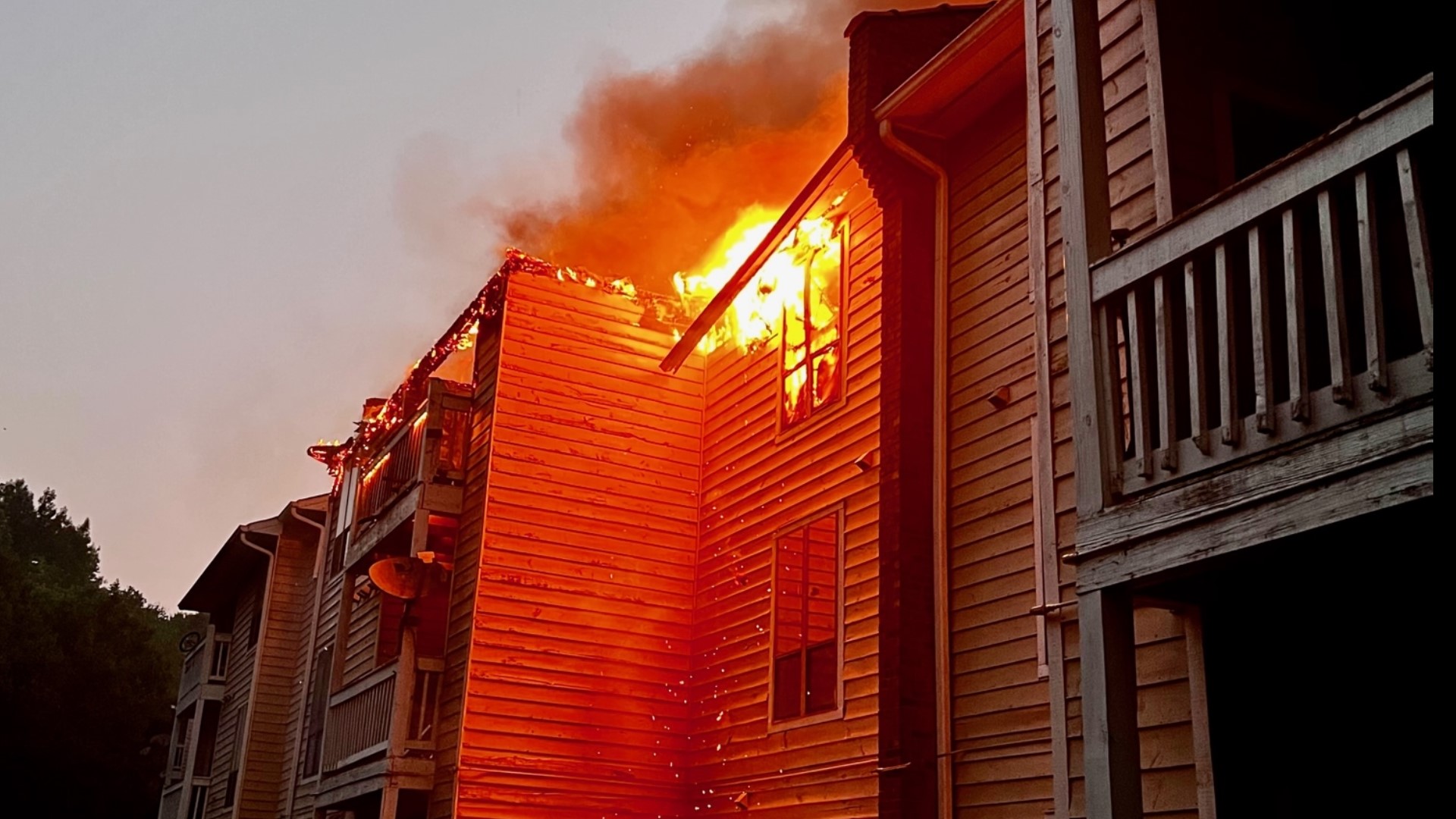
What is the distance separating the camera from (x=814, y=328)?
548 inches

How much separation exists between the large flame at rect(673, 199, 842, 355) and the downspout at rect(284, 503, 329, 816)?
10.4 metres

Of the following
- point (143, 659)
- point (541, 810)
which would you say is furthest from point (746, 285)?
point (143, 659)

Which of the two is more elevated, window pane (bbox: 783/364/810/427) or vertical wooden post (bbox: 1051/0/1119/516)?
window pane (bbox: 783/364/810/427)

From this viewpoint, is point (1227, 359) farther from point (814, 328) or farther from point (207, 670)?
point (207, 670)

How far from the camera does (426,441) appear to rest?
1633 centimetres

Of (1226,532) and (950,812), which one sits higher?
(1226,532)

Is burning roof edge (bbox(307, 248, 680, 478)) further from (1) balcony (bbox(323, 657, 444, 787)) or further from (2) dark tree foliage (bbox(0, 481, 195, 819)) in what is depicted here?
(2) dark tree foliage (bbox(0, 481, 195, 819))

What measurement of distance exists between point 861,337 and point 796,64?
11.5 m

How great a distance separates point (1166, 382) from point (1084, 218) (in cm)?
100

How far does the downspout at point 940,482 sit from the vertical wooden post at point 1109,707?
4451 millimetres

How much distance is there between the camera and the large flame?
1388 cm

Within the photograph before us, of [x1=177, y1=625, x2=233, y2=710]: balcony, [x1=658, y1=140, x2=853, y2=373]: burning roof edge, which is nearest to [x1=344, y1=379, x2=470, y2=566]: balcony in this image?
[x1=658, y1=140, x2=853, y2=373]: burning roof edge

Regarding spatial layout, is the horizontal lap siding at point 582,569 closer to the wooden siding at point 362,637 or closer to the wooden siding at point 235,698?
the wooden siding at point 362,637

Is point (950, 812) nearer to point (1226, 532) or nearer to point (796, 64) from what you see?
point (1226, 532)
